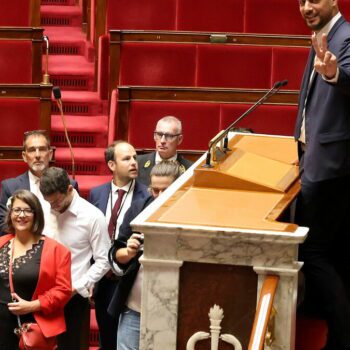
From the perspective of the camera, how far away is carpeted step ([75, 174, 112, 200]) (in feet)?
6.17

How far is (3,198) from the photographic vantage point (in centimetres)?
153

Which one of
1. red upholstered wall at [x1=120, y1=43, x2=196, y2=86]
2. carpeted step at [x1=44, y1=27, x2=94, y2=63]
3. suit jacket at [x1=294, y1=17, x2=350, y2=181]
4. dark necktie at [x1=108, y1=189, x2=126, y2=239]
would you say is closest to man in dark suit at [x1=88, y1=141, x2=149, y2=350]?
dark necktie at [x1=108, y1=189, x2=126, y2=239]

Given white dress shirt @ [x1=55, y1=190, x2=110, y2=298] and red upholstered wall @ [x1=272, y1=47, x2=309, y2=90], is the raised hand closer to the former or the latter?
white dress shirt @ [x1=55, y1=190, x2=110, y2=298]

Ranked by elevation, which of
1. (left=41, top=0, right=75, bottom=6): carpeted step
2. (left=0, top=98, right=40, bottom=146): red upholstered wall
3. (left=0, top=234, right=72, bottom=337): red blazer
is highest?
(left=41, top=0, right=75, bottom=6): carpeted step

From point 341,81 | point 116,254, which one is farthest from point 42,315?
point 341,81

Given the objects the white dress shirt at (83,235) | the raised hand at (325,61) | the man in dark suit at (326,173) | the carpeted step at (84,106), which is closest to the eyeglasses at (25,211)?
the white dress shirt at (83,235)

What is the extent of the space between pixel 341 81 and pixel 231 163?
0.18 m

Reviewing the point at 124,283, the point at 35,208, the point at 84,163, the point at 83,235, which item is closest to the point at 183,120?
the point at 84,163

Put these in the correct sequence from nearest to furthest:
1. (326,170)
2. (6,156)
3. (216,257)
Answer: (216,257) < (326,170) < (6,156)

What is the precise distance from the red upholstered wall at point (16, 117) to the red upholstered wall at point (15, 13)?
0.37 m

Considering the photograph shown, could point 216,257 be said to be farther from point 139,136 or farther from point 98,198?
point 139,136

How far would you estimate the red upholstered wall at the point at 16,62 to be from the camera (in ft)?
6.64

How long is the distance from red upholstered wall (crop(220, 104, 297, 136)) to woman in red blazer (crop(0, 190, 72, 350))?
2.04ft

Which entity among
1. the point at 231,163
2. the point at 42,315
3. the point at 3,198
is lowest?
the point at 42,315
